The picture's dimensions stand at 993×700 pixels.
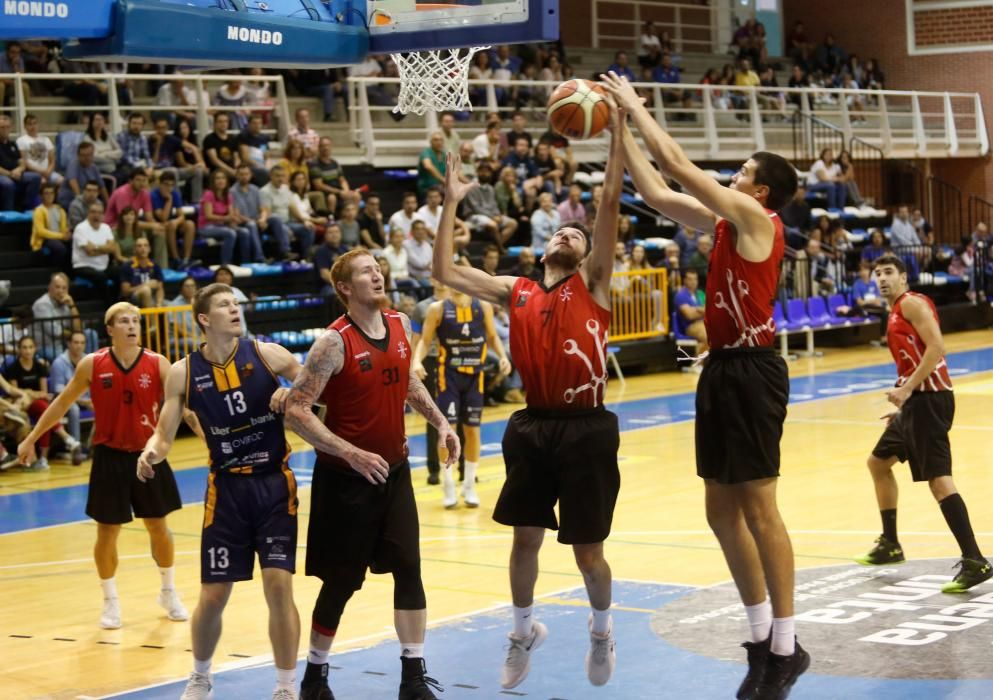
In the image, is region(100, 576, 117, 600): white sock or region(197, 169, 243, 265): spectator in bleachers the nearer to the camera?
region(100, 576, 117, 600): white sock

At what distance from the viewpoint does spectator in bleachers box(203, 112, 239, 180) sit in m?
19.0

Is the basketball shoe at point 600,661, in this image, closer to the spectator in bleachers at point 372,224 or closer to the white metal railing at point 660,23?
the spectator in bleachers at point 372,224

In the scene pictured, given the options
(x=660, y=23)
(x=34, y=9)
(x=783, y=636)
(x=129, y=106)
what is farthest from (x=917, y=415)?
(x=660, y=23)

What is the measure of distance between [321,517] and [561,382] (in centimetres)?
125

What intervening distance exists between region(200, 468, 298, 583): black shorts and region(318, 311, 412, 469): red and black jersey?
303 millimetres

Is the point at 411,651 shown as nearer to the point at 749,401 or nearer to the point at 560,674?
the point at 560,674

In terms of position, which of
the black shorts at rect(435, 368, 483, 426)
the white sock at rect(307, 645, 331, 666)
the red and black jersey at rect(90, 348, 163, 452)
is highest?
the red and black jersey at rect(90, 348, 163, 452)

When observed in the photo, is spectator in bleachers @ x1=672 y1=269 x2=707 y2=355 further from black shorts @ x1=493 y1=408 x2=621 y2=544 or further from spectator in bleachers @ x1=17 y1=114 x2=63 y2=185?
black shorts @ x1=493 y1=408 x2=621 y2=544

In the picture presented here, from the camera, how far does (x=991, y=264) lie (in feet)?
93.5

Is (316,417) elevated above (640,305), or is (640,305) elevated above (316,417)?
(316,417)

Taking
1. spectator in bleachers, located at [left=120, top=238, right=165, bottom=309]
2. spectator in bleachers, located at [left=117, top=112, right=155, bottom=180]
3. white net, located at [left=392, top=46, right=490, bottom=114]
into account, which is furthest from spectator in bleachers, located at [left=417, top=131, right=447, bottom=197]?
white net, located at [left=392, top=46, right=490, bottom=114]

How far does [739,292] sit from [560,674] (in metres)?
2.22

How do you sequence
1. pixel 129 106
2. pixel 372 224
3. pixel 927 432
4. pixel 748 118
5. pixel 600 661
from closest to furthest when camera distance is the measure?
pixel 600 661 → pixel 927 432 → pixel 372 224 → pixel 129 106 → pixel 748 118

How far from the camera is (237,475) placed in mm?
6695
